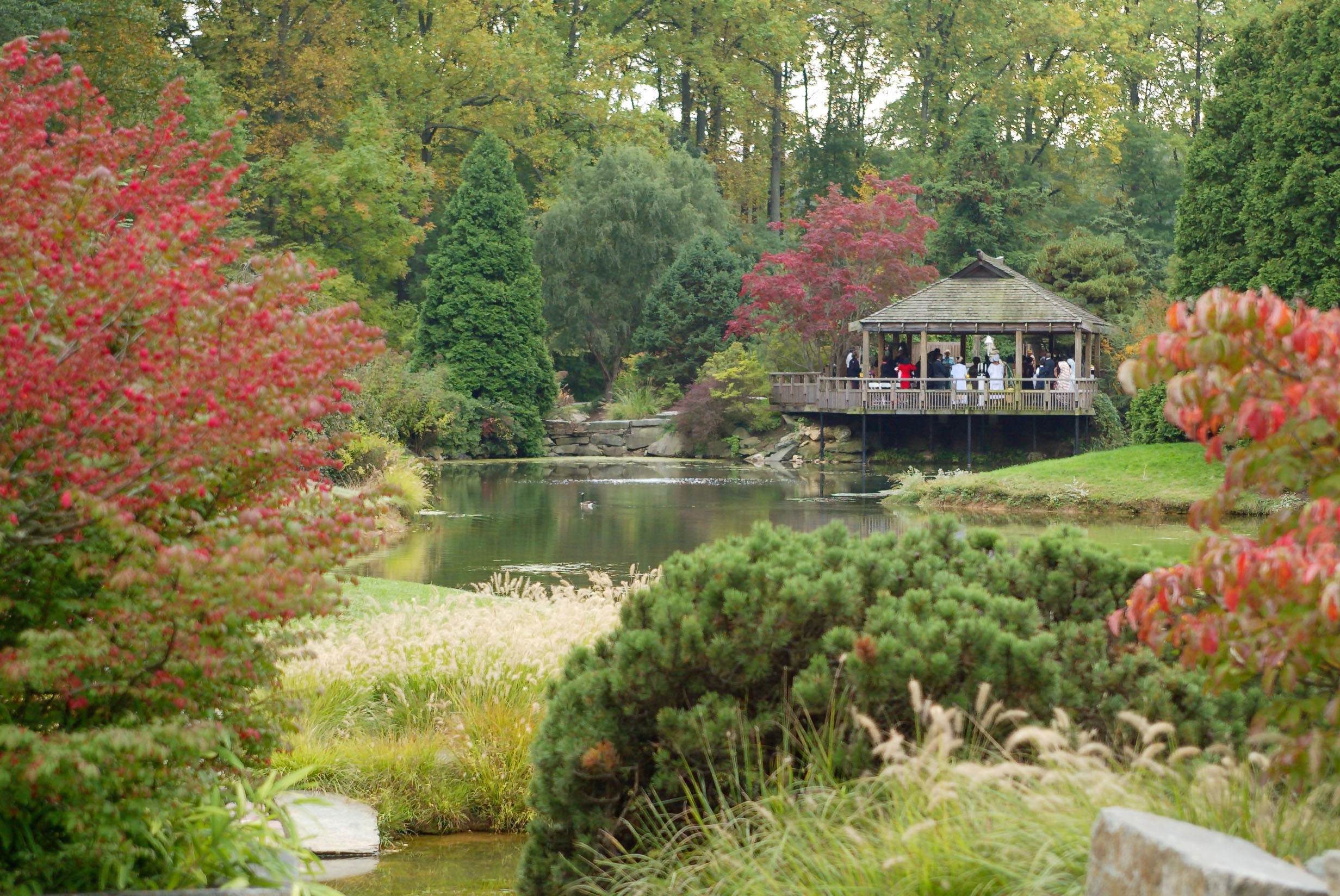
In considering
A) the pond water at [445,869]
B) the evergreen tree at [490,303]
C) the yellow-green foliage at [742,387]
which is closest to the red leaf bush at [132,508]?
the pond water at [445,869]

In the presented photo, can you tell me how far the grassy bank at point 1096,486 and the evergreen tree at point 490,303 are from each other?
→ 16.8 meters

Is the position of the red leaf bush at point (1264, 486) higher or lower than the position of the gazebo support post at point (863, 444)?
higher

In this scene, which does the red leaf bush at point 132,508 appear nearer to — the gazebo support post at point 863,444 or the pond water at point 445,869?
the pond water at point 445,869

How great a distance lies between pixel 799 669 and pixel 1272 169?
69.5 ft

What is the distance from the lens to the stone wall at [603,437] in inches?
1566

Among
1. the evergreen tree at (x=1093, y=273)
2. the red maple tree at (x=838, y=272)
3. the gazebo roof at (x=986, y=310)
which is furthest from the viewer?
the evergreen tree at (x=1093, y=273)

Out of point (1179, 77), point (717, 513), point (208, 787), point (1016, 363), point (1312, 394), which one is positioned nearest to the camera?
point (1312, 394)

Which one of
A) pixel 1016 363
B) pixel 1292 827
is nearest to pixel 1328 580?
pixel 1292 827

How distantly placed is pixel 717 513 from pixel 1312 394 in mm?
18723

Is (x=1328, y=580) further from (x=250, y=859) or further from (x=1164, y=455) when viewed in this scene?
(x=1164, y=455)

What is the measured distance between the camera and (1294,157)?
73.7 ft

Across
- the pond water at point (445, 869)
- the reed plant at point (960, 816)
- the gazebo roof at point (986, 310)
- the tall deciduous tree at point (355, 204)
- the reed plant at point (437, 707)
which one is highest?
the tall deciduous tree at point (355, 204)

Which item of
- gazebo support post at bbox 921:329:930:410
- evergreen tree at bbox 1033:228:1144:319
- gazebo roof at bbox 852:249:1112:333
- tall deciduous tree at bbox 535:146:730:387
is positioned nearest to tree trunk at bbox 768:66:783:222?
tall deciduous tree at bbox 535:146:730:387

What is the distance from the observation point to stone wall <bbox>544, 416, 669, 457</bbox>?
39781 millimetres
